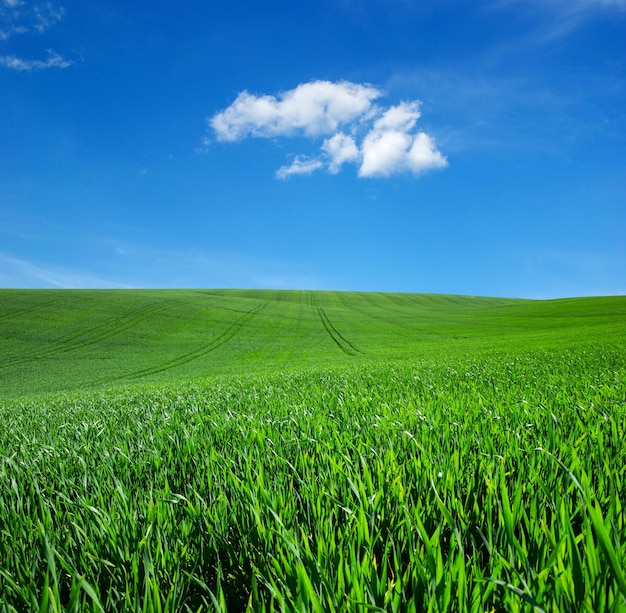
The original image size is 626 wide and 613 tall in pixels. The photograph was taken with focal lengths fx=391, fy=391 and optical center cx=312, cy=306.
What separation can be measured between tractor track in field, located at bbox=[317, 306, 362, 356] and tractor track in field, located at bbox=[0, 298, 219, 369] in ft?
80.5

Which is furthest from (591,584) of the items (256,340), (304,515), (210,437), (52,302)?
(52,302)

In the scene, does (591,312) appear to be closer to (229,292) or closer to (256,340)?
(256,340)

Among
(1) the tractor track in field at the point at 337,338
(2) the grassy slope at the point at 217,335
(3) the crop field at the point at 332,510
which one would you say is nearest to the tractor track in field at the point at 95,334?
(2) the grassy slope at the point at 217,335

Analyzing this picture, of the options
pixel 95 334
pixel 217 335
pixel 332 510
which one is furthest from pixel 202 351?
pixel 332 510

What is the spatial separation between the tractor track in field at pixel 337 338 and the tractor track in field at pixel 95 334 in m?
24.5

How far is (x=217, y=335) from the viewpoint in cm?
4994

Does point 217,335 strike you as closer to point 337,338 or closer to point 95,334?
point 95,334

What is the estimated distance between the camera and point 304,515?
1.66 meters

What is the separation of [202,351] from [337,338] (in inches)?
639

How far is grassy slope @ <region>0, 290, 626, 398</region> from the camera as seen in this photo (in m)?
30.4

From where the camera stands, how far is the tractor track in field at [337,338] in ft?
129

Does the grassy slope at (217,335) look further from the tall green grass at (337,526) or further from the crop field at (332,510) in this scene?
the tall green grass at (337,526)

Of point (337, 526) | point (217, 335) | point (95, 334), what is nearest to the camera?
point (337, 526)

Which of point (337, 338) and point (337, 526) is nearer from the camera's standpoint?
point (337, 526)
